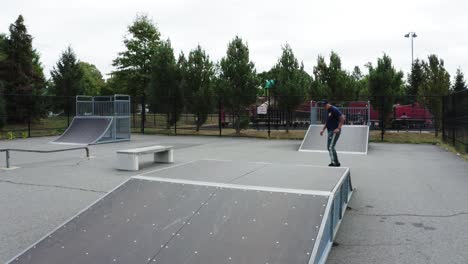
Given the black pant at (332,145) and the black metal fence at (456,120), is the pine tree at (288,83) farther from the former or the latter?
the black pant at (332,145)

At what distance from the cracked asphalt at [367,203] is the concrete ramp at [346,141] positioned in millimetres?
2129

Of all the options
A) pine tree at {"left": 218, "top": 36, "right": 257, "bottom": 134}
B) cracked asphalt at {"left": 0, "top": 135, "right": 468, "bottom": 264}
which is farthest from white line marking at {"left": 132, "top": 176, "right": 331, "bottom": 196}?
pine tree at {"left": 218, "top": 36, "right": 257, "bottom": 134}

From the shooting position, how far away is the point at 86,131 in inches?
765

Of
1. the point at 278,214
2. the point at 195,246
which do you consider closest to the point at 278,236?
the point at 278,214

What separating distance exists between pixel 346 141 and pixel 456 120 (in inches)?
171

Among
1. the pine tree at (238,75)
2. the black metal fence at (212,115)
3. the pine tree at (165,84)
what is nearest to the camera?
the black metal fence at (212,115)

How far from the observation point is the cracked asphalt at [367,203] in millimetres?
4422

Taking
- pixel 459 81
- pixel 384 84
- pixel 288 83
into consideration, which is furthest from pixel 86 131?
pixel 459 81

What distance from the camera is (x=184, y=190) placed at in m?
4.86

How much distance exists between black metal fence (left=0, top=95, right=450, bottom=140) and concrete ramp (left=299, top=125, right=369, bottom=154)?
2.78m

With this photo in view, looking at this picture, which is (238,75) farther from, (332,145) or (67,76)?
(67,76)

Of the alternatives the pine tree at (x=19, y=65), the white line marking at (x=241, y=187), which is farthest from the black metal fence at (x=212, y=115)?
the white line marking at (x=241, y=187)

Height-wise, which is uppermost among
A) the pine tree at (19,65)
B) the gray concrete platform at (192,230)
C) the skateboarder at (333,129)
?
the pine tree at (19,65)

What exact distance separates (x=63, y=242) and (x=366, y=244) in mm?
3456
